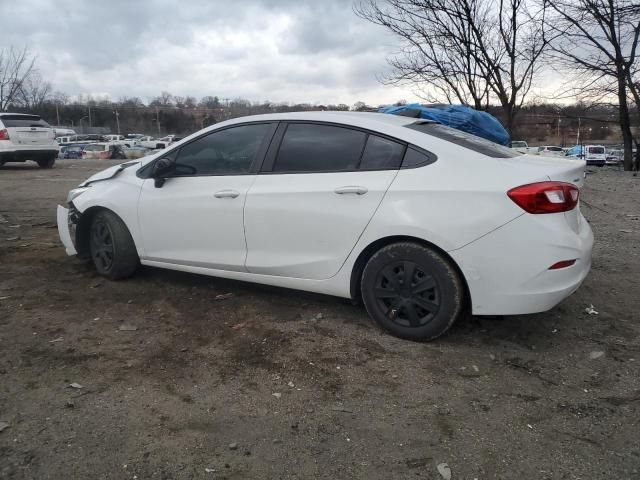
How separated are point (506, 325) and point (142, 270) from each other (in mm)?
3257

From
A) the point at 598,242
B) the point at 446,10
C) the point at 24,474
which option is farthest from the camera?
the point at 446,10

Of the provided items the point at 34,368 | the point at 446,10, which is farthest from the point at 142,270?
the point at 446,10

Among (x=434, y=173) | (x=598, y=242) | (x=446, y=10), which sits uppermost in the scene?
(x=446, y=10)

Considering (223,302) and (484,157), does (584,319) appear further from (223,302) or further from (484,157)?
(223,302)

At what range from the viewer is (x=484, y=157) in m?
3.28

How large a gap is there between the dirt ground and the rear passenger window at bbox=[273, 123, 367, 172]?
1097 mm

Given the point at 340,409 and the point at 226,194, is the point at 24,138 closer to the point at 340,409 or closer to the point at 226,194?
the point at 226,194

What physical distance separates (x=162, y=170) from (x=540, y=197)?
9.26 feet

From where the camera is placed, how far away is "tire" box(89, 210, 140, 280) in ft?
14.9

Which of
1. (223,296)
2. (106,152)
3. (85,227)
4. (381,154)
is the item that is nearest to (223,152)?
(223,296)

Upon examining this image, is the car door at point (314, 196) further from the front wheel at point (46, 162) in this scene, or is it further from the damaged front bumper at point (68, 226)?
the front wheel at point (46, 162)

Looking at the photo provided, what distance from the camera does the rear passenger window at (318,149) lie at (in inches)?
142

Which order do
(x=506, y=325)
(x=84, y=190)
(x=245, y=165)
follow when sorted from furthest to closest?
(x=84, y=190) < (x=245, y=165) < (x=506, y=325)

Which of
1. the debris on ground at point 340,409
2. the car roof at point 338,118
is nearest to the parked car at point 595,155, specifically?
the car roof at point 338,118
